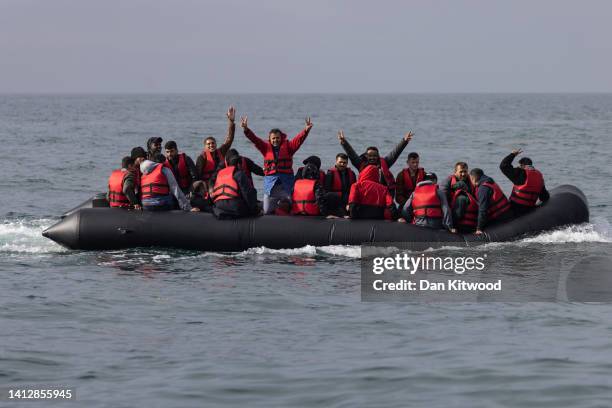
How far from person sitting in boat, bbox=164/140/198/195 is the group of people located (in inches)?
0.7

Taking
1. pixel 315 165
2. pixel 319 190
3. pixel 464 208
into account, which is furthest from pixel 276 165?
pixel 464 208

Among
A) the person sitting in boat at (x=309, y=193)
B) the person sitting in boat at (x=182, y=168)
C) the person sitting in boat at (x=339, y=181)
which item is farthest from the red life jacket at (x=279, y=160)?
the person sitting in boat at (x=182, y=168)

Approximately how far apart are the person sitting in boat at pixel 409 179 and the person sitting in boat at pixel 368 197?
1.07 m

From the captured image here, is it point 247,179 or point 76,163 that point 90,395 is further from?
point 76,163

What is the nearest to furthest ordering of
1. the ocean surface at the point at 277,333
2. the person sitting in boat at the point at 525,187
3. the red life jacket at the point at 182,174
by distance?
1. the ocean surface at the point at 277,333
2. the person sitting in boat at the point at 525,187
3. the red life jacket at the point at 182,174

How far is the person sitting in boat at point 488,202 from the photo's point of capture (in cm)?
1410

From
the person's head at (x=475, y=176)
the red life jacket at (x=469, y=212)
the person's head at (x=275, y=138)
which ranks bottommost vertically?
the red life jacket at (x=469, y=212)

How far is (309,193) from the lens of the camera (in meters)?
14.3

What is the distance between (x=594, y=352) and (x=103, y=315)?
556cm

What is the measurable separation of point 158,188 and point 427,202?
4.07 m

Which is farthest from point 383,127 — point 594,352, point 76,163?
point 594,352

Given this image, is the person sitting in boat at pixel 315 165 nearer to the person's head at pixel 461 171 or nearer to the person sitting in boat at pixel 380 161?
the person sitting in boat at pixel 380 161

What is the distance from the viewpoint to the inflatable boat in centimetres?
1416

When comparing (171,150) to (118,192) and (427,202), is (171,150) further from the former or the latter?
(427,202)
